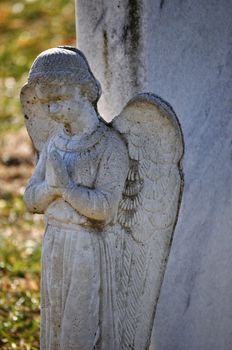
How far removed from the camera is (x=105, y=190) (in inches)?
150

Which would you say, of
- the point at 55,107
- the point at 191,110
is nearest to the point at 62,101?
the point at 55,107

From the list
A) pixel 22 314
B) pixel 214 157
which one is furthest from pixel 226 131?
pixel 22 314

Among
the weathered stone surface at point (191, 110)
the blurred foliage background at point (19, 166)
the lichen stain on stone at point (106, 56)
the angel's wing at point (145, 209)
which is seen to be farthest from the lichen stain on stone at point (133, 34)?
the blurred foliage background at point (19, 166)

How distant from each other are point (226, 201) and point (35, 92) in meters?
1.43

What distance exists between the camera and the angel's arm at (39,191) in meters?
3.85

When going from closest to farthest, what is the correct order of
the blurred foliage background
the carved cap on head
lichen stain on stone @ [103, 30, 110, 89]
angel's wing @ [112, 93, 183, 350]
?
the carved cap on head, angel's wing @ [112, 93, 183, 350], lichen stain on stone @ [103, 30, 110, 89], the blurred foliage background

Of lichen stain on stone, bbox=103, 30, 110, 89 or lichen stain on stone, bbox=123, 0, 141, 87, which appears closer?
lichen stain on stone, bbox=123, 0, 141, 87

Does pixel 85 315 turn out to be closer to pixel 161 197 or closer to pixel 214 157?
pixel 161 197

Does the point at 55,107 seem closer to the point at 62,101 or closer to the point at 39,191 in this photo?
the point at 62,101

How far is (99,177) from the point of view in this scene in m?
3.84

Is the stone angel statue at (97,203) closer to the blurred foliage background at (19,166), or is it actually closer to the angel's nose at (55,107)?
the angel's nose at (55,107)

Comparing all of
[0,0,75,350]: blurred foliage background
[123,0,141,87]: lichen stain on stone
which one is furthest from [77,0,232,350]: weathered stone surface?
[0,0,75,350]: blurred foliage background

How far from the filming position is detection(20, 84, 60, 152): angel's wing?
4023 millimetres

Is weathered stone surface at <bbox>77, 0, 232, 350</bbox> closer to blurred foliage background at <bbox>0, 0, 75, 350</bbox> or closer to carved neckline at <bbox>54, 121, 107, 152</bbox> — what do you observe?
carved neckline at <bbox>54, 121, 107, 152</bbox>
